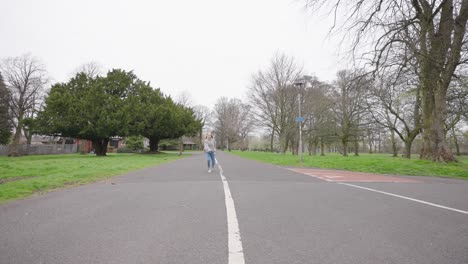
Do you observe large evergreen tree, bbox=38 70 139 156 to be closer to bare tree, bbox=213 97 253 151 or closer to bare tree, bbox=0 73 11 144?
bare tree, bbox=0 73 11 144

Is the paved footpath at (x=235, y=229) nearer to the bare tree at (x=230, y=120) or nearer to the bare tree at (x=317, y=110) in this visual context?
the bare tree at (x=317, y=110)

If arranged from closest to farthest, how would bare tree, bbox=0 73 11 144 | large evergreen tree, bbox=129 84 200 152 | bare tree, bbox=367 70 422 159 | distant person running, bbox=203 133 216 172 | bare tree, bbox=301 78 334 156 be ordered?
distant person running, bbox=203 133 216 172 → bare tree, bbox=367 70 422 159 → large evergreen tree, bbox=129 84 200 152 → bare tree, bbox=0 73 11 144 → bare tree, bbox=301 78 334 156

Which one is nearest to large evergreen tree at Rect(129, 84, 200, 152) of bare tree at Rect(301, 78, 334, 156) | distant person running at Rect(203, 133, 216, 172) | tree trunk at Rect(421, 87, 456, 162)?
bare tree at Rect(301, 78, 334, 156)

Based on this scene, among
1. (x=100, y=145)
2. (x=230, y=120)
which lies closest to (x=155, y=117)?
(x=100, y=145)

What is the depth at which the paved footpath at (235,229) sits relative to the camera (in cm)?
265

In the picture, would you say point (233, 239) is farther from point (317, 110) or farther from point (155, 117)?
point (155, 117)

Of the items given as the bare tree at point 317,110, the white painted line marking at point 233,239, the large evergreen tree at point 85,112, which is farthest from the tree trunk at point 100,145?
the white painted line marking at point 233,239

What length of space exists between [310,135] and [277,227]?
35699 mm

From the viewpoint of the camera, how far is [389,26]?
370 inches

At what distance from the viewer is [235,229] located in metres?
3.45

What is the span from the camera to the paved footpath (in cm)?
265

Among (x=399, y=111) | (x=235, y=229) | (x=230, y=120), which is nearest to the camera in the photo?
(x=235, y=229)

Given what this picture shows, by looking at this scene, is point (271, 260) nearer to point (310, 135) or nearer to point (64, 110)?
point (64, 110)

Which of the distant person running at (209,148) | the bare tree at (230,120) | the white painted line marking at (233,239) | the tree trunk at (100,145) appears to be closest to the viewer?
the white painted line marking at (233,239)
